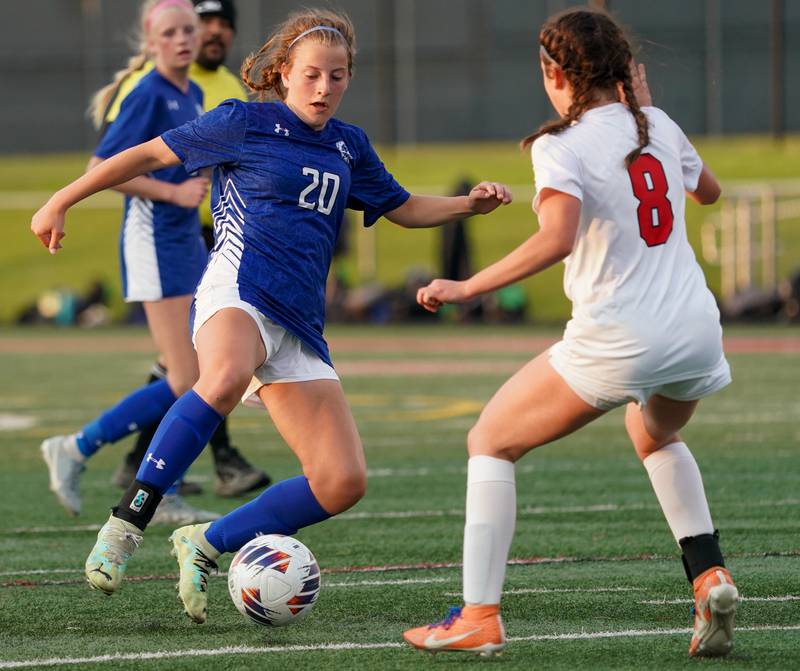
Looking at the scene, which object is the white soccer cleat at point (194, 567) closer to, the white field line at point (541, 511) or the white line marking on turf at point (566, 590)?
the white line marking on turf at point (566, 590)

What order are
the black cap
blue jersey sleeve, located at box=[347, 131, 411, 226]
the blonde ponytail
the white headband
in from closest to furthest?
the white headband, blue jersey sleeve, located at box=[347, 131, 411, 226], the blonde ponytail, the black cap

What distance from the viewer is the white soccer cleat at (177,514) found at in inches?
271

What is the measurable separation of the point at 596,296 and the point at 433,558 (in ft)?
6.75

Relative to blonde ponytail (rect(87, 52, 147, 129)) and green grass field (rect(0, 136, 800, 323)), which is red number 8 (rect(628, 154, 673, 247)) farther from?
green grass field (rect(0, 136, 800, 323))

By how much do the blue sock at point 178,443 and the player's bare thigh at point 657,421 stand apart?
1.32 meters

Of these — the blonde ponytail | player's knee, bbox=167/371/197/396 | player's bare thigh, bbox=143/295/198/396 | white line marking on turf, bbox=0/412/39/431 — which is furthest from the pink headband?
white line marking on turf, bbox=0/412/39/431

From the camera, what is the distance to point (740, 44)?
30453 millimetres

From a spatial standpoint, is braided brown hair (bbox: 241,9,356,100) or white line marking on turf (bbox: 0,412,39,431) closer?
braided brown hair (bbox: 241,9,356,100)

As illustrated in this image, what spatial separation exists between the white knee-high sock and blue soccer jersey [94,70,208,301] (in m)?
2.99

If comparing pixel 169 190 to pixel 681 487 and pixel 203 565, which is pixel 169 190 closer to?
pixel 203 565

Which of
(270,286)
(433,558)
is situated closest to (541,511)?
(433,558)

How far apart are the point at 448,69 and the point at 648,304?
28293 mm

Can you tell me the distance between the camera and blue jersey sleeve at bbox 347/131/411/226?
211 inches

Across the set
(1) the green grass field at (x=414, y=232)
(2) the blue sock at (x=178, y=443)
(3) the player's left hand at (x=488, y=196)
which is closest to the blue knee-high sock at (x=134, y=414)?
(2) the blue sock at (x=178, y=443)
